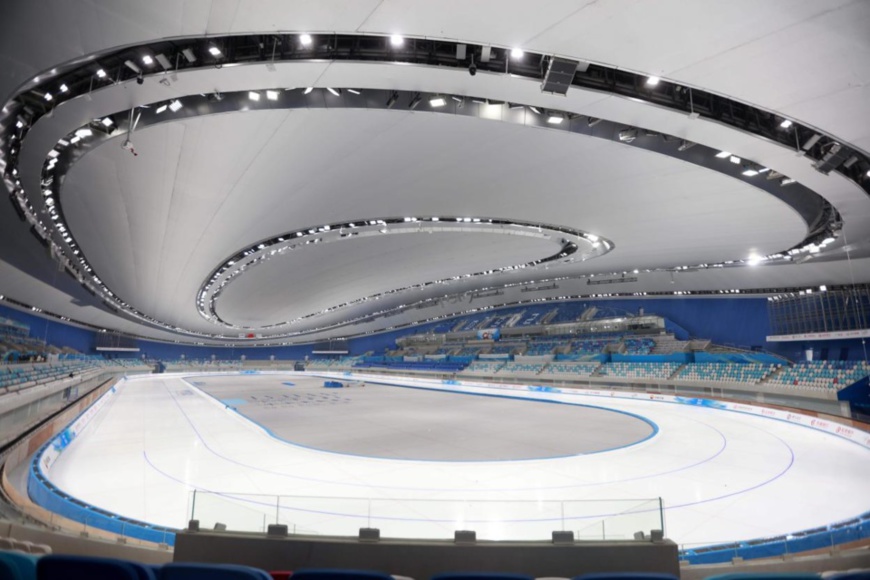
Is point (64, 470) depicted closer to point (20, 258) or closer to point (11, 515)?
point (11, 515)

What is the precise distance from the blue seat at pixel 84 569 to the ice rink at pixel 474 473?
1.36m

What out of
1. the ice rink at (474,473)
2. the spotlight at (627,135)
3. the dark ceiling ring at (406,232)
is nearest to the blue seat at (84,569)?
the ice rink at (474,473)

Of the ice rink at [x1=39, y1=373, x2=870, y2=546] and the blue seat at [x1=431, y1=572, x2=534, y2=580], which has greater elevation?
the blue seat at [x1=431, y1=572, x2=534, y2=580]

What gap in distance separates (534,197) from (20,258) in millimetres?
22356

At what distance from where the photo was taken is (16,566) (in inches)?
72.6

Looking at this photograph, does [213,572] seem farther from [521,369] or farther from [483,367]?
[483,367]

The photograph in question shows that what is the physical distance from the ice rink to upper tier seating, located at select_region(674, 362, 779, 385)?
6475 mm

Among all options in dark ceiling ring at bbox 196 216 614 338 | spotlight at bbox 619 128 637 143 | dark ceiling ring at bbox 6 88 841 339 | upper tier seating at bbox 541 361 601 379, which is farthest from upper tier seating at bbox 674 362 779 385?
spotlight at bbox 619 128 637 143

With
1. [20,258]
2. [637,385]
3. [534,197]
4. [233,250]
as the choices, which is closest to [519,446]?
[534,197]

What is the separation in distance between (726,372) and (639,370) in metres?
5.97

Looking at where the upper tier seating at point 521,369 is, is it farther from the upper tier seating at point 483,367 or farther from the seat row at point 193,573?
the seat row at point 193,573

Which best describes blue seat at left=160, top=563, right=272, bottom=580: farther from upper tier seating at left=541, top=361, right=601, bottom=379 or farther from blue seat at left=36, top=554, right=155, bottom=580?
upper tier seating at left=541, top=361, right=601, bottom=379

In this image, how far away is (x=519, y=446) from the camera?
12125mm

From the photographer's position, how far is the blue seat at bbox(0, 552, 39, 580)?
1.82m
